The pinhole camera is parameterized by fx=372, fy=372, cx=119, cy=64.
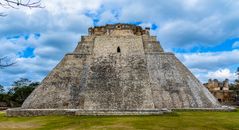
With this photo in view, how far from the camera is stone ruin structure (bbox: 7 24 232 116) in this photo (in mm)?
22062

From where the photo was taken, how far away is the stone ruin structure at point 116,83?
22.1 meters

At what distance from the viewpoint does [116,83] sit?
23750mm

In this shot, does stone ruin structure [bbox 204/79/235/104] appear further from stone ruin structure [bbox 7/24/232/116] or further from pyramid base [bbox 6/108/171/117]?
pyramid base [bbox 6/108/171/117]

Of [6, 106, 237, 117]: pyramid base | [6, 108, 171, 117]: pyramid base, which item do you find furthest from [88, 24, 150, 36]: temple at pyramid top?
[6, 108, 171, 117]: pyramid base

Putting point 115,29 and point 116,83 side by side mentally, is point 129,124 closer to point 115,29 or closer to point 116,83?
point 116,83

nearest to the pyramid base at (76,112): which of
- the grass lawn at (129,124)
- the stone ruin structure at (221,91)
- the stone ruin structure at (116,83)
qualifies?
the stone ruin structure at (116,83)

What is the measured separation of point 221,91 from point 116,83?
25.6 meters

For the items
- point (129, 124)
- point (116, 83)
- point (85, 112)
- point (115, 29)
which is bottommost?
point (129, 124)

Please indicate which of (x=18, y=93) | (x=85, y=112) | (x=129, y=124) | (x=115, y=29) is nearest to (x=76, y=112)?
(x=85, y=112)

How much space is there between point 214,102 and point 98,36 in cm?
975

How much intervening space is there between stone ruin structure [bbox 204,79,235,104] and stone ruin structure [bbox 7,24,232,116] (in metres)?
19.1

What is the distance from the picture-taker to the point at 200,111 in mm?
22875

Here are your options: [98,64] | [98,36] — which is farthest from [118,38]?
[98,64]

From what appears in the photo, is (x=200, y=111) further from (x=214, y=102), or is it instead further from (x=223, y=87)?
(x=223, y=87)
